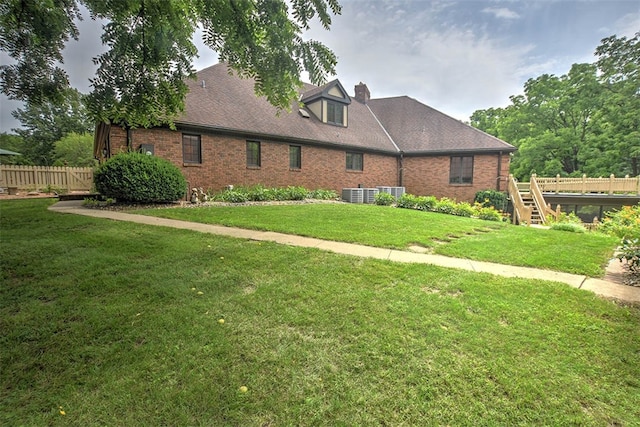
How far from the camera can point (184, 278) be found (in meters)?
3.72

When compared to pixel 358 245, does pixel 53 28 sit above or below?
above

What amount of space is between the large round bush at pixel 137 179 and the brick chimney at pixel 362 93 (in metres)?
17.7

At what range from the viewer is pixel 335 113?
730 inches

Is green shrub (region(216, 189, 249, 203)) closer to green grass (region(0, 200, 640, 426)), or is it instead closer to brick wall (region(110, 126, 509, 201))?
brick wall (region(110, 126, 509, 201))

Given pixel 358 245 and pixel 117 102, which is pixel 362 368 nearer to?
pixel 358 245

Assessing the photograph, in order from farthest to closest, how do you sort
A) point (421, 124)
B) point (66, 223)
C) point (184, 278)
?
point (421, 124) → point (66, 223) → point (184, 278)

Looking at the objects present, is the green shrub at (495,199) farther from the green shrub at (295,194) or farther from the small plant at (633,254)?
the small plant at (633,254)

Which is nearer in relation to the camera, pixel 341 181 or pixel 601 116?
pixel 341 181

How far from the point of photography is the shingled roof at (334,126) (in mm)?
13281

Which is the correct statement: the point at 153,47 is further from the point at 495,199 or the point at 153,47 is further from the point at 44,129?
the point at 44,129

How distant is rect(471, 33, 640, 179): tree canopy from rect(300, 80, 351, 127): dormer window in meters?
21.0

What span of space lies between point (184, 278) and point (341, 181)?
14.3 m

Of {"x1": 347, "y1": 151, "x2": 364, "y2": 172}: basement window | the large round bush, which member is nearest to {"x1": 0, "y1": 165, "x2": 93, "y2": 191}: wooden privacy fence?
the large round bush

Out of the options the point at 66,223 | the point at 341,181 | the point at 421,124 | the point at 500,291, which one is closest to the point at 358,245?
the point at 500,291
